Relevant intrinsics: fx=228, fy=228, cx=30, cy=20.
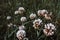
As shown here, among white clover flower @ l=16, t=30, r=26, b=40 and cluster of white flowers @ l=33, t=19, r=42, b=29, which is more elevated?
cluster of white flowers @ l=33, t=19, r=42, b=29

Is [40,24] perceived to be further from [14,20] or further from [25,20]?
[14,20]

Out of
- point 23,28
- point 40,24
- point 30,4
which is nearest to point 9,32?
point 23,28

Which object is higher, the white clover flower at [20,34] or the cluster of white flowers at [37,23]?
the cluster of white flowers at [37,23]

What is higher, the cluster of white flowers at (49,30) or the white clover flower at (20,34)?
the cluster of white flowers at (49,30)

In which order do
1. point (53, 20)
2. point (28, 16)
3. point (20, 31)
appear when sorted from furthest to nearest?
point (28, 16)
point (53, 20)
point (20, 31)

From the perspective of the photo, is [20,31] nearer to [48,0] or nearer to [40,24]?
[40,24]

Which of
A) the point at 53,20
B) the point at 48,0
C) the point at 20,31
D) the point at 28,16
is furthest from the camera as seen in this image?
→ the point at 48,0

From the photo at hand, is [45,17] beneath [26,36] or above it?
above

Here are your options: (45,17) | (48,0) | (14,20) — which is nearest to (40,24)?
(45,17)

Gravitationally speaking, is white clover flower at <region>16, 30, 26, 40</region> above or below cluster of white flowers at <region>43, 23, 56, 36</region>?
below

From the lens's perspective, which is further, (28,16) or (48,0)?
(48,0)
